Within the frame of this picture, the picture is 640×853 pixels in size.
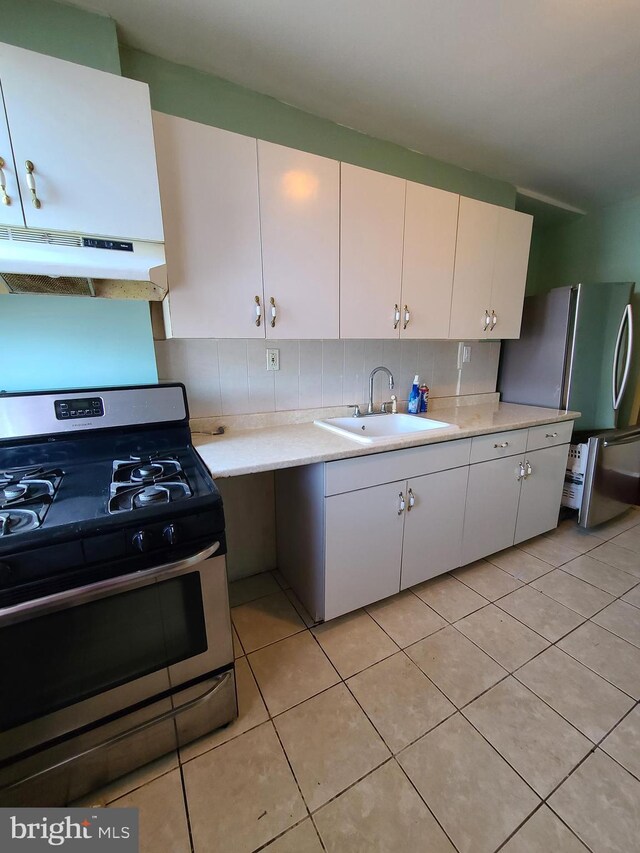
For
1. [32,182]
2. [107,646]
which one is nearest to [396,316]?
[32,182]

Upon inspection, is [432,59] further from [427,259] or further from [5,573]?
[5,573]

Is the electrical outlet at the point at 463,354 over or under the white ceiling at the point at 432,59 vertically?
under

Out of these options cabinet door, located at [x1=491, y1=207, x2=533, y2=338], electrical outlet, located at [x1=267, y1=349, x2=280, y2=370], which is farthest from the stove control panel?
cabinet door, located at [x1=491, y1=207, x2=533, y2=338]

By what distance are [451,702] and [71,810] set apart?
123cm

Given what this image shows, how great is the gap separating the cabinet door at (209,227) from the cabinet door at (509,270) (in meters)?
1.52

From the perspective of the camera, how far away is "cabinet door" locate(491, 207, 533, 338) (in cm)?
208

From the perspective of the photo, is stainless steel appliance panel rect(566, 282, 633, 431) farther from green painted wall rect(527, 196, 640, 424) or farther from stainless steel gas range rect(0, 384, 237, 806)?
stainless steel gas range rect(0, 384, 237, 806)

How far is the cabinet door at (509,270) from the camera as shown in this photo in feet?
6.82

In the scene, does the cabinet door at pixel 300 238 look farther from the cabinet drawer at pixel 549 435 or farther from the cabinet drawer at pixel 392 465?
the cabinet drawer at pixel 549 435

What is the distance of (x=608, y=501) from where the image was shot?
243 centimetres

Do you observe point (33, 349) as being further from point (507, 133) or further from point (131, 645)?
point (507, 133)

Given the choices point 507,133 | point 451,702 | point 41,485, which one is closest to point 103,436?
point 41,485

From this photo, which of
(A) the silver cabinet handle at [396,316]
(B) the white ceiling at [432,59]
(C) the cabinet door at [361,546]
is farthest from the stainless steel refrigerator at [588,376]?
(C) the cabinet door at [361,546]

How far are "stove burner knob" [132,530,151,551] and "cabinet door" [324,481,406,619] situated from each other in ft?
2.40
